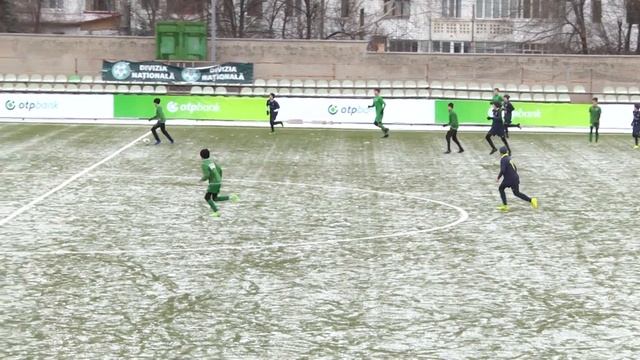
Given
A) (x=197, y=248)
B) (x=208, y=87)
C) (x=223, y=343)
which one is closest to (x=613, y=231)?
(x=197, y=248)

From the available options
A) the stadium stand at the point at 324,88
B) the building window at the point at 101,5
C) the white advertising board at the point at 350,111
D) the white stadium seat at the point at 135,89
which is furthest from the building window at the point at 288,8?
the white advertising board at the point at 350,111

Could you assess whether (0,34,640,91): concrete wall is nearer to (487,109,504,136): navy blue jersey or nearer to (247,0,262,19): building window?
(247,0,262,19): building window

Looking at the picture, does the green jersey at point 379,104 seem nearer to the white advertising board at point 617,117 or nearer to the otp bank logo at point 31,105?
the white advertising board at point 617,117

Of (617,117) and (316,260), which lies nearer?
(316,260)

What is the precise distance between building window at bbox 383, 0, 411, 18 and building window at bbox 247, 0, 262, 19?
10.4 metres

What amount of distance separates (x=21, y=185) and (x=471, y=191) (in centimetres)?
1169

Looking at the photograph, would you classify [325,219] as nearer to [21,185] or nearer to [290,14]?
[21,185]

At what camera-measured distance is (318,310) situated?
1366cm

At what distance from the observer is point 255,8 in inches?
2808

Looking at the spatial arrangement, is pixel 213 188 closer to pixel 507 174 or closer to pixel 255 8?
pixel 507 174

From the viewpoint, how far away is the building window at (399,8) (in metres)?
75.9

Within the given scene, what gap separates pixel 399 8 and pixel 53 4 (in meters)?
28.4

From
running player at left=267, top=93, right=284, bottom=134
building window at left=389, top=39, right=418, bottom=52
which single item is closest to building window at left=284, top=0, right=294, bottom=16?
building window at left=389, top=39, right=418, bottom=52

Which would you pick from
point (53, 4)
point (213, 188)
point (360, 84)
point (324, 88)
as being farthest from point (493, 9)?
point (213, 188)
